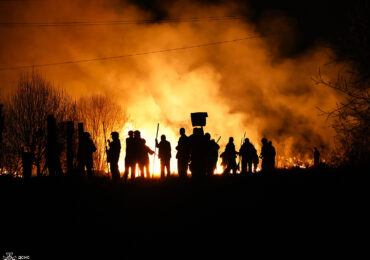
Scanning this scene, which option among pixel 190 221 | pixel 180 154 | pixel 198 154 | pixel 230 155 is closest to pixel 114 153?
pixel 180 154

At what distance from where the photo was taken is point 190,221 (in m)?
5.62

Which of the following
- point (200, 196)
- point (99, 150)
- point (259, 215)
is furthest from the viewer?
point (99, 150)

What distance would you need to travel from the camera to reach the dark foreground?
4.59 meters

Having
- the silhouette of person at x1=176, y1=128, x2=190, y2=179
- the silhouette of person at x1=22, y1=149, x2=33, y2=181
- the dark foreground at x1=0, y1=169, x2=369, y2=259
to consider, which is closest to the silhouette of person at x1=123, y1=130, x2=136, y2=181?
the silhouette of person at x1=176, y1=128, x2=190, y2=179

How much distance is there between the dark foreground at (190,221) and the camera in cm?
459

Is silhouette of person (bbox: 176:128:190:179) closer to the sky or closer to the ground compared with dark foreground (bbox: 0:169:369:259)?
closer to the sky

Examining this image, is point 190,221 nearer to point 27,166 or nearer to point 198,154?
point 198,154

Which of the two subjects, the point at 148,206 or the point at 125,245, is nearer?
the point at 125,245

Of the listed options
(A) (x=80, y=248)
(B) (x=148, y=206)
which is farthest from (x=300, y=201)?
(A) (x=80, y=248)

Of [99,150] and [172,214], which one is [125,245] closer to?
[172,214]

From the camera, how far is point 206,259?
14.0 ft

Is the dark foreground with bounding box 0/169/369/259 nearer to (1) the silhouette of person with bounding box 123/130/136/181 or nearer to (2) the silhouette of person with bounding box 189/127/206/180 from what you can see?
(2) the silhouette of person with bounding box 189/127/206/180

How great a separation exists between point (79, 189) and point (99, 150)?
110 feet

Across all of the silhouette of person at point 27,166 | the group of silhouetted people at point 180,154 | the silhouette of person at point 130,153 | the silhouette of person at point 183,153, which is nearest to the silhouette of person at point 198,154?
the group of silhouetted people at point 180,154
